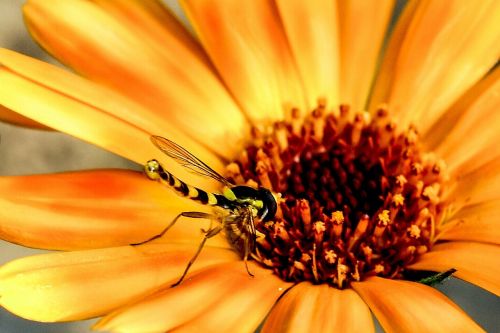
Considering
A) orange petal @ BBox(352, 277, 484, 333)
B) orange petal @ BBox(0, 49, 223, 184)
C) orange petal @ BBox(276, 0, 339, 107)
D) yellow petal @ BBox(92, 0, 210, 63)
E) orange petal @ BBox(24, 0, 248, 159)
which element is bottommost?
orange petal @ BBox(352, 277, 484, 333)

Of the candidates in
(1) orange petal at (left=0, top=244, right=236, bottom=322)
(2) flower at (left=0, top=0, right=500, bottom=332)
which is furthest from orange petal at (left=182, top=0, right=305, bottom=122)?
(1) orange petal at (left=0, top=244, right=236, bottom=322)

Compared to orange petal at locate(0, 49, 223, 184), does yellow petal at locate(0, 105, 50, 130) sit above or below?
below

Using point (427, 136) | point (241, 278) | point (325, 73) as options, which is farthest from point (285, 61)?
point (241, 278)

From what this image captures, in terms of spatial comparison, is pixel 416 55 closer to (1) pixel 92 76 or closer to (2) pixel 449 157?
(2) pixel 449 157

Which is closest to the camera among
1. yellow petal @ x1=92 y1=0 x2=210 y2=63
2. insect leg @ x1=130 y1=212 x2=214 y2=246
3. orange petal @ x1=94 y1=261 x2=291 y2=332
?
orange petal @ x1=94 y1=261 x2=291 y2=332

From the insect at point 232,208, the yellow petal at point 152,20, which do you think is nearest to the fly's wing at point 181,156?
the insect at point 232,208

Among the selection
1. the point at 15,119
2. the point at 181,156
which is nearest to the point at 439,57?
the point at 181,156

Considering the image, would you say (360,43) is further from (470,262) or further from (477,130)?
(470,262)

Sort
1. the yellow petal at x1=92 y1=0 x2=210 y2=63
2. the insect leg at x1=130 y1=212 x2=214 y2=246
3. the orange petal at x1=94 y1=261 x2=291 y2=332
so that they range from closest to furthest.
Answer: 1. the orange petal at x1=94 y1=261 x2=291 y2=332
2. the insect leg at x1=130 y1=212 x2=214 y2=246
3. the yellow petal at x1=92 y1=0 x2=210 y2=63

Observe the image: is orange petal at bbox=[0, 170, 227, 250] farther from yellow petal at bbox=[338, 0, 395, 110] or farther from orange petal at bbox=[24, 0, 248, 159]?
yellow petal at bbox=[338, 0, 395, 110]
